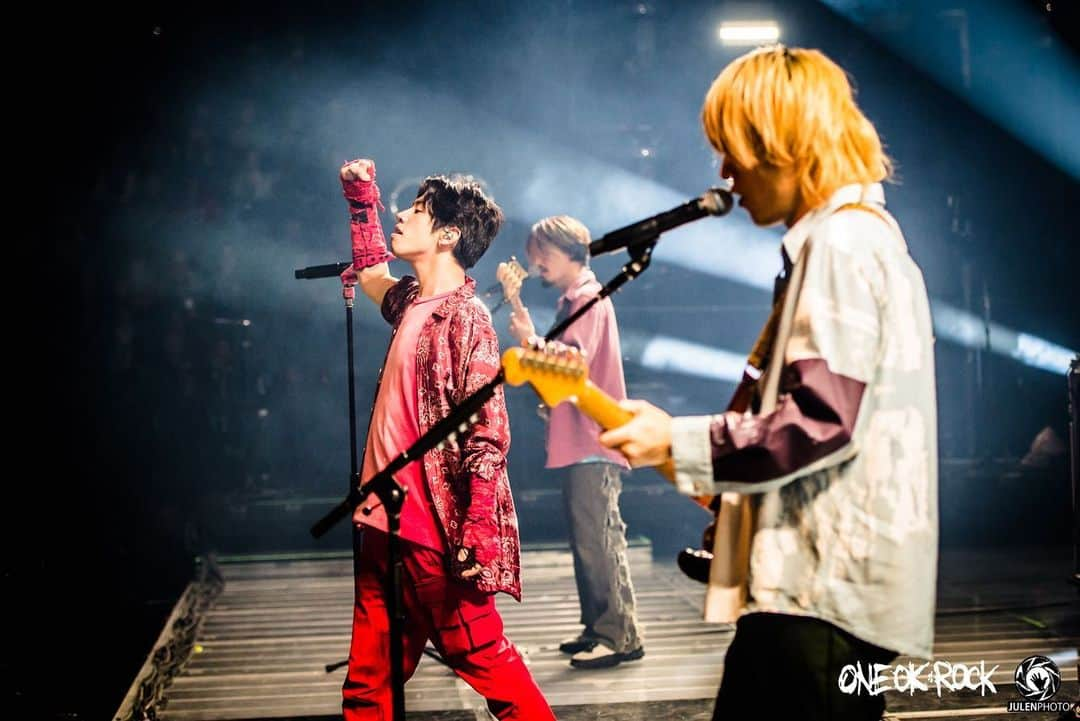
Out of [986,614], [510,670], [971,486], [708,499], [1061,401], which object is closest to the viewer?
[708,499]

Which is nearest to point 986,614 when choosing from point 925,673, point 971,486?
point 925,673

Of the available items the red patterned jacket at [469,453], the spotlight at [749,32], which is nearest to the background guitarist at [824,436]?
A: the red patterned jacket at [469,453]

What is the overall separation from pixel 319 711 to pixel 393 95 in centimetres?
654

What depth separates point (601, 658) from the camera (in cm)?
492

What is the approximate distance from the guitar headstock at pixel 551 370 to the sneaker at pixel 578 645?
10.8 feet

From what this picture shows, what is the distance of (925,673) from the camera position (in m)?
4.69

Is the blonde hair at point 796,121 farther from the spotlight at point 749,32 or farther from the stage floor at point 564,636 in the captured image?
the spotlight at point 749,32

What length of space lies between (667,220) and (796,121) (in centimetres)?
36

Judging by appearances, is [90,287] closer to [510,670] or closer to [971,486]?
[510,670]

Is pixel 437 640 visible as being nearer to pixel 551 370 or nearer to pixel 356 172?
pixel 551 370

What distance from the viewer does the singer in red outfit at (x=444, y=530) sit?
2988mm
